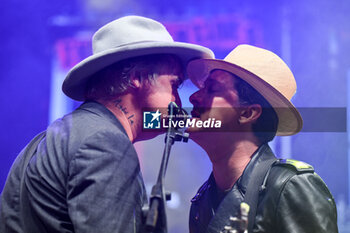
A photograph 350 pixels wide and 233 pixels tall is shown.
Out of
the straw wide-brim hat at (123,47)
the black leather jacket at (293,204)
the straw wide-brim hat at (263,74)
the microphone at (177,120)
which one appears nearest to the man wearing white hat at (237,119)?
the straw wide-brim hat at (263,74)

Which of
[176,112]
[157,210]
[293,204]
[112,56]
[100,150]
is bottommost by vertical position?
[293,204]

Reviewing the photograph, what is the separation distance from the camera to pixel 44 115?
301 cm

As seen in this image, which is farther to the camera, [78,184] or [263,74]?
[263,74]

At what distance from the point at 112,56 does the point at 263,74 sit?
87cm

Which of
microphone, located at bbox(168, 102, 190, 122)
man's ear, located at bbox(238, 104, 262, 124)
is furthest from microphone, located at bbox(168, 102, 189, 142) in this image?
man's ear, located at bbox(238, 104, 262, 124)

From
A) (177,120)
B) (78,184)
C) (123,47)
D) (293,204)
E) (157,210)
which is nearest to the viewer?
(157,210)

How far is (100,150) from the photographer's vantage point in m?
1.38

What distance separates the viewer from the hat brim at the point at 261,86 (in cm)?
206

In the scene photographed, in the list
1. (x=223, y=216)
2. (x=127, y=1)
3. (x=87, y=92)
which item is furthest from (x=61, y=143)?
(x=127, y=1)

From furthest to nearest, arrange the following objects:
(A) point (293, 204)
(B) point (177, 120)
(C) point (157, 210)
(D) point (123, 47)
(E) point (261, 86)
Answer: (E) point (261, 86) → (D) point (123, 47) → (A) point (293, 204) → (B) point (177, 120) → (C) point (157, 210)

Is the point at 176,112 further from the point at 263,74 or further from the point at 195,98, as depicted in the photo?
the point at 263,74

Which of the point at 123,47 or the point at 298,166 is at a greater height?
the point at 123,47

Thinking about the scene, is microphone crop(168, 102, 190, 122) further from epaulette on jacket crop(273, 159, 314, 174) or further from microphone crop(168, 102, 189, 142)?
epaulette on jacket crop(273, 159, 314, 174)

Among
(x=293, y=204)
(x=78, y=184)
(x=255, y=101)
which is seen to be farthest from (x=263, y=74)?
(x=78, y=184)
